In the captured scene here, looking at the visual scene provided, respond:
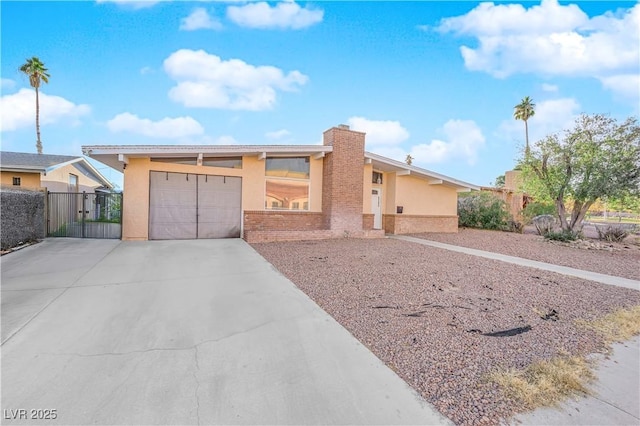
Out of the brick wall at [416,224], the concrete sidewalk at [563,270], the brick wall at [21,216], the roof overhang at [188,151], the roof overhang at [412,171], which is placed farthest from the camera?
the brick wall at [416,224]

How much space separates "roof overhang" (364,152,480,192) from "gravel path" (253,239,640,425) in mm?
6179

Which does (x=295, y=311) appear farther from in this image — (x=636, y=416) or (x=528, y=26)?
(x=528, y=26)

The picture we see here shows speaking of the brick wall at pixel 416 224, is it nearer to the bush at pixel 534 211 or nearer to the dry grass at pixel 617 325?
the bush at pixel 534 211

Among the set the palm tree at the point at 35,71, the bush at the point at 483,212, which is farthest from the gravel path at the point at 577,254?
the palm tree at the point at 35,71

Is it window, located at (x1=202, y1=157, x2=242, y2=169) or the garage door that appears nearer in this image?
the garage door

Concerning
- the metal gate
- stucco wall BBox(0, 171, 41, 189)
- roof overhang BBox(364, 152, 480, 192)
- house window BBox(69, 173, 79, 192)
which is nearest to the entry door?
roof overhang BBox(364, 152, 480, 192)

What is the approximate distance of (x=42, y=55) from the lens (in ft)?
77.7

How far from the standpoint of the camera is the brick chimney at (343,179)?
11.5 metres

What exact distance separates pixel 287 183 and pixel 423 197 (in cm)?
753

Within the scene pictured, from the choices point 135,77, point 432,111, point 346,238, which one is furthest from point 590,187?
point 135,77

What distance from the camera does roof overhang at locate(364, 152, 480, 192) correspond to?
1266 cm

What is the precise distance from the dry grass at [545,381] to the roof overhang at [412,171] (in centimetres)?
1045

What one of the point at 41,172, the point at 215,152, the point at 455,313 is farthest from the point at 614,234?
A: the point at 41,172

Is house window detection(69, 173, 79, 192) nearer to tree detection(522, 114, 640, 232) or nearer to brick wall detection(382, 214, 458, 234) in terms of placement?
brick wall detection(382, 214, 458, 234)
